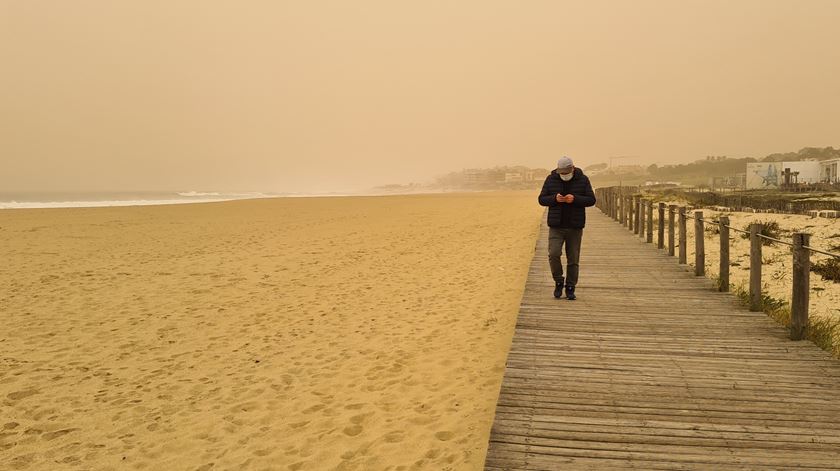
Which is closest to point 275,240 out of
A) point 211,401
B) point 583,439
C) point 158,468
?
point 211,401

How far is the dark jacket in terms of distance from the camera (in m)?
5.91

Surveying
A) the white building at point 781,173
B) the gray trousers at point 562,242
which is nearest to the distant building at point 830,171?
the white building at point 781,173

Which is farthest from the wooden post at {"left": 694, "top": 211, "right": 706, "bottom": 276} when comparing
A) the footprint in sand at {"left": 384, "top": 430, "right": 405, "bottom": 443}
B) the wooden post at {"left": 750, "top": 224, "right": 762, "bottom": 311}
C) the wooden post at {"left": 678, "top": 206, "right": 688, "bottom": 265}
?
the footprint in sand at {"left": 384, "top": 430, "right": 405, "bottom": 443}

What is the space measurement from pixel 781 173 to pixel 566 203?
5496cm

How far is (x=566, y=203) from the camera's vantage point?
19.6 ft

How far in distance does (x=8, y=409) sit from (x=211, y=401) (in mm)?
1794

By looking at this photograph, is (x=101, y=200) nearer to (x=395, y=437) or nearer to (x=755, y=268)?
(x=395, y=437)

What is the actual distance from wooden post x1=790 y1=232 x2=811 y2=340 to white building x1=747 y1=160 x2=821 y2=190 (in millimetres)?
52256

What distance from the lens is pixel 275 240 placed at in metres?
16.9

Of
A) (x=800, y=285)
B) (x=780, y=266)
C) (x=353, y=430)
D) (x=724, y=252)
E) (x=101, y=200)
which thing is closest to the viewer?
(x=353, y=430)

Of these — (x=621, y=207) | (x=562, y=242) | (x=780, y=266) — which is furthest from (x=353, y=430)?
(x=621, y=207)

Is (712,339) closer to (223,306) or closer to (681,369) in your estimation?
(681,369)

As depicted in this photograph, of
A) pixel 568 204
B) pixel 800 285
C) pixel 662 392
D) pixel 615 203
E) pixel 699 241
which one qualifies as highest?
pixel 568 204

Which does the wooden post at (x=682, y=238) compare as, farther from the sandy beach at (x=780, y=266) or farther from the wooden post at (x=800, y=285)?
the wooden post at (x=800, y=285)
